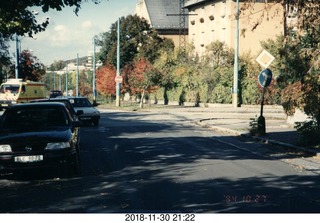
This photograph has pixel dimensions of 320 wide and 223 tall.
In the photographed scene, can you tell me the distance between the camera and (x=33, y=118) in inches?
403

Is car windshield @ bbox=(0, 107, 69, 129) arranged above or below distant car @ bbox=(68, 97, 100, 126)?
above

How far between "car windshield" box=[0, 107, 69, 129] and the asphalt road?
1095mm

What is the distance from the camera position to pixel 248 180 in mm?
8945

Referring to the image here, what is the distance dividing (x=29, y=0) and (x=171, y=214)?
7.23m

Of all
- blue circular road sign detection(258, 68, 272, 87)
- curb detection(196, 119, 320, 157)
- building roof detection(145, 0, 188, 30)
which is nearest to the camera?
curb detection(196, 119, 320, 157)

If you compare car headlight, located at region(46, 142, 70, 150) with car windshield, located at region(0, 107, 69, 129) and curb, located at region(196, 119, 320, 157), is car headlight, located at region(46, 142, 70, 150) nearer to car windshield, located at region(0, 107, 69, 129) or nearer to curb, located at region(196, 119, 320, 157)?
car windshield, located at region(0, 107, 69, 129)

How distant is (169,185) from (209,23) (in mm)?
52962

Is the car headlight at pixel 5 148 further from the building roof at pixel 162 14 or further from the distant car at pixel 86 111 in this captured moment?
the building roof at pixel 162 14

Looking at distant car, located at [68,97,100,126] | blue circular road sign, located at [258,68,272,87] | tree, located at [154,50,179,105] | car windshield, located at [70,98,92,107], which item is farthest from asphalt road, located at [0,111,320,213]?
tree, located at [154,50,179,105]

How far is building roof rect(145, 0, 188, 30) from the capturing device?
77981 mm

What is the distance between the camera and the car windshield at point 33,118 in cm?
1010

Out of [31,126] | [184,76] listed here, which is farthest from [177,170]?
[184,76]

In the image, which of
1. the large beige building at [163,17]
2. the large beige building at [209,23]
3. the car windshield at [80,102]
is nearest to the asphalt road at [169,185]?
the car windshield at [80,102]

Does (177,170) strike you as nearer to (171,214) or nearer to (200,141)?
(171,214)
